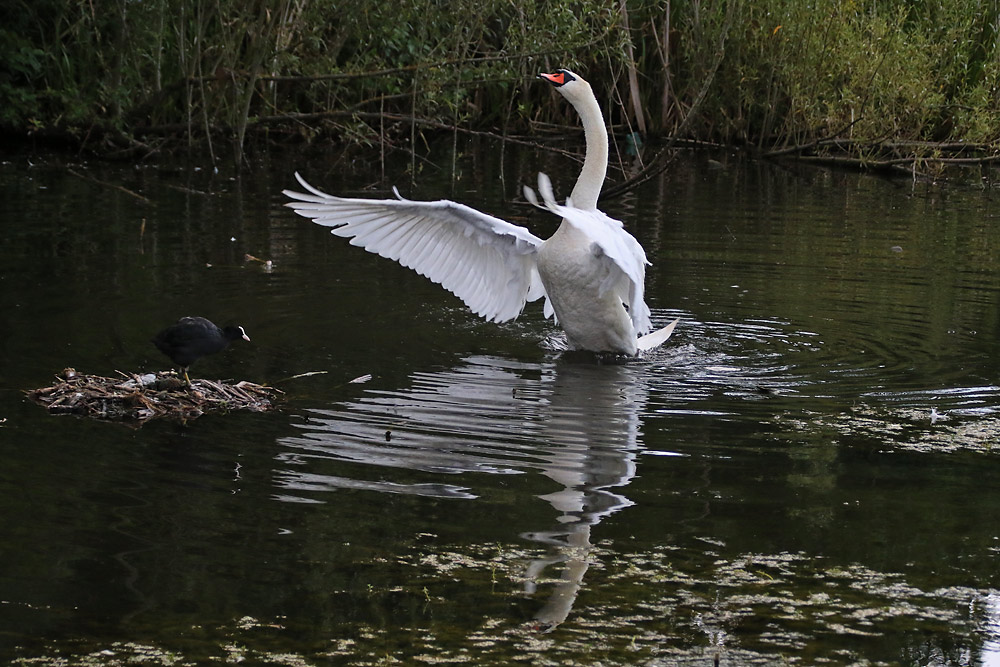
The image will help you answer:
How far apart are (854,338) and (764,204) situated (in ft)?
20.4

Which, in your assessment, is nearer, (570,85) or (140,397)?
(140,397)

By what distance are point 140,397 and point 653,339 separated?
9.91ft

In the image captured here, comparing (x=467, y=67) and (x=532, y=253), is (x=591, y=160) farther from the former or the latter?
(x=467, y=67)

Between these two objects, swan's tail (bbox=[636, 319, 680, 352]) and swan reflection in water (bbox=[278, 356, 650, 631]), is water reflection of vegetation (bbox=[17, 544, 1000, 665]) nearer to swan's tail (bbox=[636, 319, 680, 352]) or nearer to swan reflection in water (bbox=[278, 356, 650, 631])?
swan reflection in water (bbox=[278, 356, 650, 631])

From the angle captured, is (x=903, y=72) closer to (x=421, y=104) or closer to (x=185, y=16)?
(x=421, y=104)

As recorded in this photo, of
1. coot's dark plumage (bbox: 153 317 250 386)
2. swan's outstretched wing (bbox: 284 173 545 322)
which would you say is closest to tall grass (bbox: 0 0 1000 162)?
swan's outstretched wing (bbox: 284 173 545 322)

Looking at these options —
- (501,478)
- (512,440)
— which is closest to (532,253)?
(512,440)

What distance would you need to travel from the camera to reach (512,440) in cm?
567

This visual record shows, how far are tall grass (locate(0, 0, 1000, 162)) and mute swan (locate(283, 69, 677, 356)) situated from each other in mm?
6114

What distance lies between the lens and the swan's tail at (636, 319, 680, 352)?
751cm

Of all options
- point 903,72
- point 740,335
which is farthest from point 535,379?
point 903,72

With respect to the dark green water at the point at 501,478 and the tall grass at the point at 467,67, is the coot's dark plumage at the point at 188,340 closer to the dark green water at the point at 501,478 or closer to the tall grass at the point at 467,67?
the dark green water at the point at 501,478

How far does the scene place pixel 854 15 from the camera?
17047 millimetres

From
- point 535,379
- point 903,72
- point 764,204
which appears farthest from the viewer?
point 903,72
